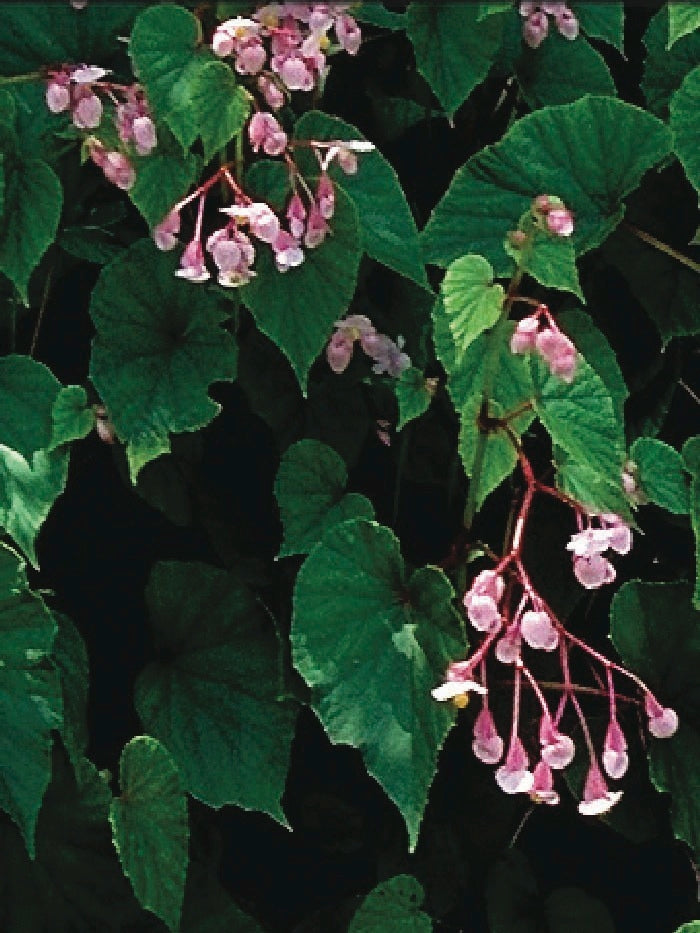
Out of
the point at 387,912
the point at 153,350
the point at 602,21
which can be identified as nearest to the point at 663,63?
the point at 602,21

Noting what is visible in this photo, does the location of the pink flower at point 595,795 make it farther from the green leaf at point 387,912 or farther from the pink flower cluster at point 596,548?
the green leaf at point 387,912

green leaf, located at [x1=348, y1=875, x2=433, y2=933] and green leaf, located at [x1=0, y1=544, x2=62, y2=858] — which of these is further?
green leaf, located at [x1=348, y1=875, x2=433, y2=933]

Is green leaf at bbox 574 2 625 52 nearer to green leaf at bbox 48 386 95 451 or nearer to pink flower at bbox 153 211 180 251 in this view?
pink flower at bbox 153 211 180 251

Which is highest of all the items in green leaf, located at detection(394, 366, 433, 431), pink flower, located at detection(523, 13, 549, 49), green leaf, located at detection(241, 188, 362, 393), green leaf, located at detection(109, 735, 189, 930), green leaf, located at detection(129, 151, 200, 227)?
pink flower, located at detection(523, 13, 549, 49)

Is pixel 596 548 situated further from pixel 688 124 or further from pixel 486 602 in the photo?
pixel 688 124

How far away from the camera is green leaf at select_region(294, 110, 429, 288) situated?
139 cm

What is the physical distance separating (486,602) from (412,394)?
0.27 meters

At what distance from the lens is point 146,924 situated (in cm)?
154

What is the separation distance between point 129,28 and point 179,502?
1.51 ft

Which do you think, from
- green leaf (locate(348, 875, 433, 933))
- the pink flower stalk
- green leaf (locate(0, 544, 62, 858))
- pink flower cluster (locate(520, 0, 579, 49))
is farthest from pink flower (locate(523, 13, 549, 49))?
green leaf (locate(348, 875, 433, 933))

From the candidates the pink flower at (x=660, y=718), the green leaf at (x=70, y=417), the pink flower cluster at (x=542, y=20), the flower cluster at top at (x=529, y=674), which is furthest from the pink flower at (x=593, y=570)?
the pink flower cluster at (x=542, y=20)

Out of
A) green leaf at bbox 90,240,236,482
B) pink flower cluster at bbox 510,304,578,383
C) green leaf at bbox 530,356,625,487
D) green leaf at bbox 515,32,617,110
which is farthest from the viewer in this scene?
green leaf at bbox 515,32,617,110

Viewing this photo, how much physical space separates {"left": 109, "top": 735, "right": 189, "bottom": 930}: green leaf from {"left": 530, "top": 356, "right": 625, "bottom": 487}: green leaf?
0.44 metres

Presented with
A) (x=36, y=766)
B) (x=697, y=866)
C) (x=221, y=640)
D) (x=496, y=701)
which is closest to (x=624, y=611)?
(x=496, y=701)
